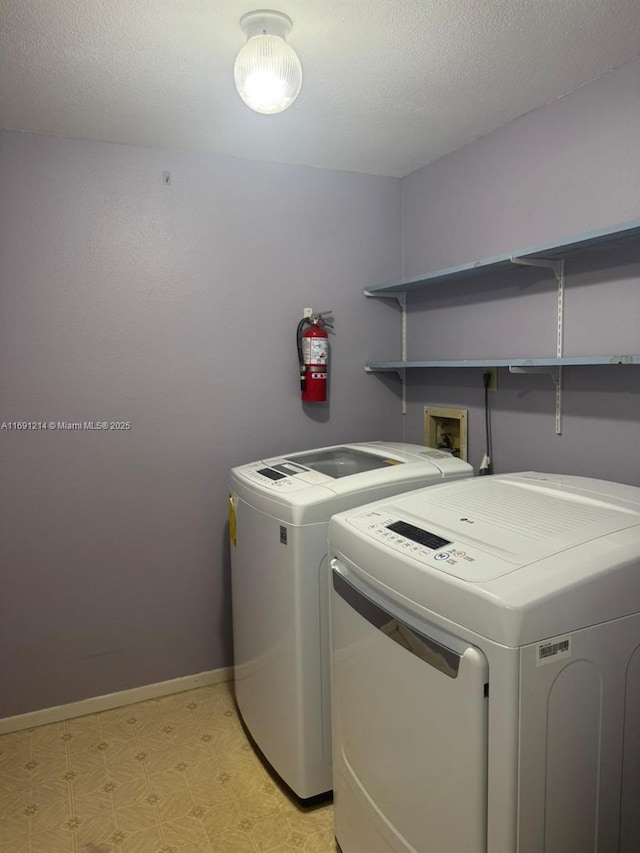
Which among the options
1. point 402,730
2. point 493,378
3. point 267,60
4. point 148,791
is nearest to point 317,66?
point 267,60

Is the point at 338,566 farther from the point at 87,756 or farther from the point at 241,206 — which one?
the point at 241,206

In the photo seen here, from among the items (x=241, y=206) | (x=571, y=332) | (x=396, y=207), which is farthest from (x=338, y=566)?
(x=396, y=207)

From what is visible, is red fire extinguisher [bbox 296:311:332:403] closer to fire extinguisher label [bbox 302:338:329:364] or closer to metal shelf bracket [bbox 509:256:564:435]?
fire extinguisher label [bbox 302:338:329:364]

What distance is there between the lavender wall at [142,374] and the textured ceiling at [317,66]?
0.21m

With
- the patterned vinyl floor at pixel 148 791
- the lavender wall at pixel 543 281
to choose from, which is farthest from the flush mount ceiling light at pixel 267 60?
the patterned vinyl floor at pixel 148 791

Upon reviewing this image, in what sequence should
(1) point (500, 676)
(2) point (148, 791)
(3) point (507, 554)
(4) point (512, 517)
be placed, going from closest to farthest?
(1) point (500, 676), (3) point (507, 554), (4) point (512, 517), (2) point (148, 791)

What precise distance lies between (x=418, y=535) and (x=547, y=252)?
3.57ft

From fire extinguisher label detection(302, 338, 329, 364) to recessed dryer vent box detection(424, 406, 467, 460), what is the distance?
1.90ft

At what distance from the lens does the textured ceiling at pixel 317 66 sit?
150 centimetres

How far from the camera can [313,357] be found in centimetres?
255

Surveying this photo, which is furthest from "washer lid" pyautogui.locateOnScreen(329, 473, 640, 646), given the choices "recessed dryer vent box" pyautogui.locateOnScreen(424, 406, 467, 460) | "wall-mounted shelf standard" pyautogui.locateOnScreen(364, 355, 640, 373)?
"recessed dryer vent box" pyautogui.locateOnScreen(424, 406, 467, 460)

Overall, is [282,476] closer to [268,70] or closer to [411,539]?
[411,539]

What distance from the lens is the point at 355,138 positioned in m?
2.32

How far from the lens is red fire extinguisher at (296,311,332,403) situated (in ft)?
8.38
